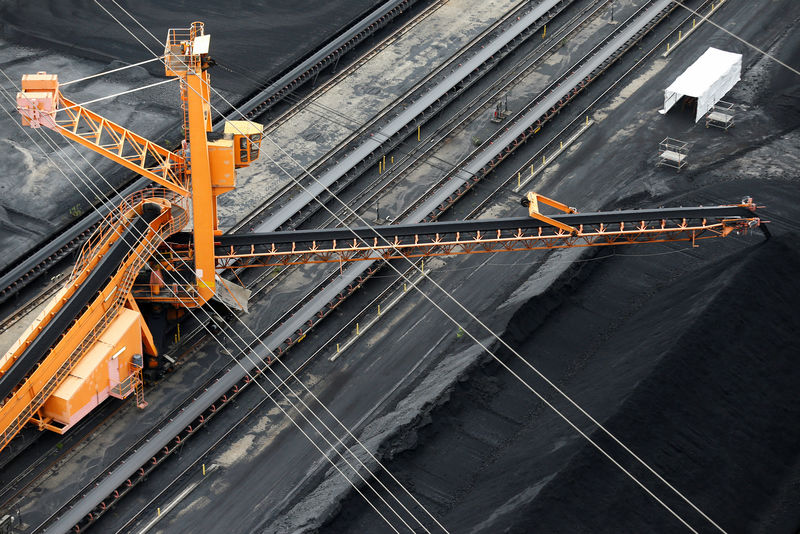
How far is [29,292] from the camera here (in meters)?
54.3

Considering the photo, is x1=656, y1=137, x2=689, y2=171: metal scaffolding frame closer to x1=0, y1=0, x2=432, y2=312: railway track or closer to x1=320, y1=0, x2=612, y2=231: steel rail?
x1=320, y1=0, x2=612, y2=231: steel rail

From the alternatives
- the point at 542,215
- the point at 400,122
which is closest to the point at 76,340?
the point at 542,215

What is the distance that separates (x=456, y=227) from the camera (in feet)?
165

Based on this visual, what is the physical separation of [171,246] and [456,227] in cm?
1098

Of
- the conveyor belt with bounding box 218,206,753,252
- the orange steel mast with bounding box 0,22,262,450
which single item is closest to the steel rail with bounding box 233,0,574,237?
the conveyor belt with bounding box 218,206,753,252

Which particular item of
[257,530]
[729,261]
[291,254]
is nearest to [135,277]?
[291,254]

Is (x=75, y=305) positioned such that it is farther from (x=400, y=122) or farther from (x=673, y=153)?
(x=673, y=153)

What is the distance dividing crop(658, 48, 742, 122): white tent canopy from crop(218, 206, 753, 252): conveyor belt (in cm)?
1463

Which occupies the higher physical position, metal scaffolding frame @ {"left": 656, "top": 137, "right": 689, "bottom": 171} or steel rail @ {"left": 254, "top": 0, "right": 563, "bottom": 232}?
metal scaffolding frame @ {"left": 656, "top": 137, "right": 689, "bottom": 171}

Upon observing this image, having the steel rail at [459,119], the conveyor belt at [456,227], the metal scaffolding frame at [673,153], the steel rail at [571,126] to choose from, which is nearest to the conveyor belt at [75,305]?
the conveyor belt at [456,227]

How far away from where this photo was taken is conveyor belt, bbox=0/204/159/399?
147 ft

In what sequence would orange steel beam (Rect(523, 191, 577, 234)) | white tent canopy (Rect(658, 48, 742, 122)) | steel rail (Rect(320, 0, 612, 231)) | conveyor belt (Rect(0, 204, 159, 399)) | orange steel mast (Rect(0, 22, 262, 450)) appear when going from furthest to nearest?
1. white tent canopy (Rect(658, 48, 742, 122))
2. steel rail (Rect(320, 0, 612, 231))
3. orange steel beam (Rect(523, 191, 577, 234))
4. orange steel mast (Rect(0, 22, 262, 450))
5. conveyor belt (Rect(0, 204, 159, 399))

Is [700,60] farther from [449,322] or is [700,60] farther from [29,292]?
[29,292]

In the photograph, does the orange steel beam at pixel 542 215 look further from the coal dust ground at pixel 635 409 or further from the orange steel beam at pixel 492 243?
the coal dust ground at pixel 635 409
